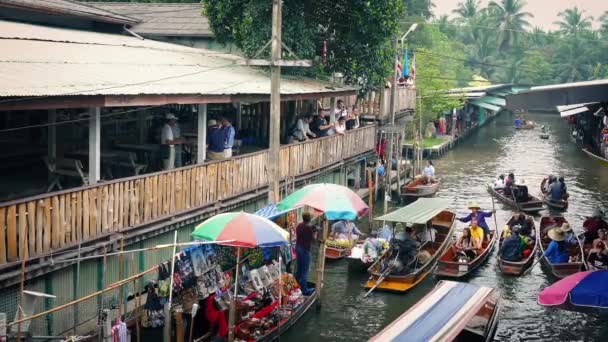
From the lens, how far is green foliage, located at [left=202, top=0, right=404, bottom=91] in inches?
1153

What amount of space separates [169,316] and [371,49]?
19264 millimetres

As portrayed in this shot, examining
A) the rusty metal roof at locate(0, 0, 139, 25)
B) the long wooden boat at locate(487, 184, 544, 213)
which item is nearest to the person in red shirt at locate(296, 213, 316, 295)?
the rusty metal roof at locate(0, 0, 139, 25)

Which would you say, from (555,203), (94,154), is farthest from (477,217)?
(94,154)

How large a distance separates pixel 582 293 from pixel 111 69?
11.9 m

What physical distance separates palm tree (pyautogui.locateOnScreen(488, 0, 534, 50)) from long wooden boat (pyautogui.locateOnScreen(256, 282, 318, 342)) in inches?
3194

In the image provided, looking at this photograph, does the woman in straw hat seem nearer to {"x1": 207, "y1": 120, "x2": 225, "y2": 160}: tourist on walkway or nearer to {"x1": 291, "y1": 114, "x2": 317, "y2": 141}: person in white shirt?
{"x1": 291, "y1": 114, "x2": 317, "y2": 141}: person in white shirt

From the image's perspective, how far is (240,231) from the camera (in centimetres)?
1494

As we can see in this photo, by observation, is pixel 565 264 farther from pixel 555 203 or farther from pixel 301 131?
pixel 555 203

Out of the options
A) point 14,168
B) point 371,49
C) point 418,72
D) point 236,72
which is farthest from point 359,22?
point 418,72

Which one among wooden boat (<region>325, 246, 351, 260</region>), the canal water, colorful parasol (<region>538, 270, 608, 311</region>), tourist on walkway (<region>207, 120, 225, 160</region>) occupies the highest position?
tourist on walkway (<region>207, 120, 225, 160</region>)

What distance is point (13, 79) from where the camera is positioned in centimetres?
1449

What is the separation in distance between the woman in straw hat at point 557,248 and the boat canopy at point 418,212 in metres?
3.33

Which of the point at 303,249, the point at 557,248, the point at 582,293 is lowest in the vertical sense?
the point at 557,248

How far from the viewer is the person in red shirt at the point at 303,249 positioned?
1900 cm
